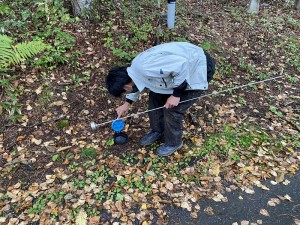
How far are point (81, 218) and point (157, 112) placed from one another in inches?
72.1

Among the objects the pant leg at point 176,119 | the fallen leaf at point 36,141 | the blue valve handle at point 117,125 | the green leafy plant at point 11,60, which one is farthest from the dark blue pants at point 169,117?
the green leafy plant at point 11,60

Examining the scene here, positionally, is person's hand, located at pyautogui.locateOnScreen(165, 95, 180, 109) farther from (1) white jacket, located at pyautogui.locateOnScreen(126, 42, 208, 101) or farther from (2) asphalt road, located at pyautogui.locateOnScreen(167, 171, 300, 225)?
(2) asphalt road, located at pyautogui.locateOnScreen(167, 171, 300, 225)

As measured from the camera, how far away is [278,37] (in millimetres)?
7844

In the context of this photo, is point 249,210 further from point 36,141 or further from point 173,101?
point 36,141

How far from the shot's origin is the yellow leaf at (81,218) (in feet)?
11.4

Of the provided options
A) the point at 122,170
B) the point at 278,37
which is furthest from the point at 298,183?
the point at 278,37

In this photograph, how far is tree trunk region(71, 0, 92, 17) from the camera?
5.99m

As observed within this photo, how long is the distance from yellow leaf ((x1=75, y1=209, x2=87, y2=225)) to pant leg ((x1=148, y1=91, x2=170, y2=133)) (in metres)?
1.67

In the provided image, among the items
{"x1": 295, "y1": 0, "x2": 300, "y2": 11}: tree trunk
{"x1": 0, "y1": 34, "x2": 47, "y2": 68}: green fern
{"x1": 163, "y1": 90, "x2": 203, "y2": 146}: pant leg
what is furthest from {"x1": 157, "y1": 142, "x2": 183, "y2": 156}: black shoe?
{"x1": 295, "y1": 0, "x2": 300, "y2": 11}: tree trunk

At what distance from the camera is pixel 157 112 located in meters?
4.38

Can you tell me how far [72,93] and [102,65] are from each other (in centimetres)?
90

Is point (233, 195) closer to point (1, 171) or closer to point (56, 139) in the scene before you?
point (56, 139)

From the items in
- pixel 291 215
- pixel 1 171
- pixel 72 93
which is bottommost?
pixel 291 215

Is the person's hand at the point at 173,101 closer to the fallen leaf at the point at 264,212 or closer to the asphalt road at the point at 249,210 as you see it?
the asphalt road at the point at 249,210
